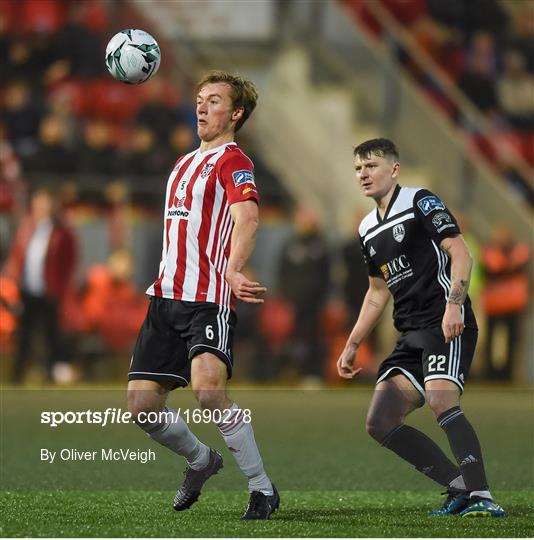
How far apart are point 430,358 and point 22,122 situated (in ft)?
33.1

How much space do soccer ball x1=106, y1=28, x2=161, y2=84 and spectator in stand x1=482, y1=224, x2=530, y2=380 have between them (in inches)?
365

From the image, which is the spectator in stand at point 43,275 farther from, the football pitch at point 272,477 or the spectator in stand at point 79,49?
the spectator in stand at point 79,49

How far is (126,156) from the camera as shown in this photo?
15.5 meters

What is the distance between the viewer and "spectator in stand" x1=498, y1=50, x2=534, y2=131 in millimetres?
18969

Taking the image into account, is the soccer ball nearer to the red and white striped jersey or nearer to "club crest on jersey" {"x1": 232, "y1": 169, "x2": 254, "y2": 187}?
the red and white striped jersey

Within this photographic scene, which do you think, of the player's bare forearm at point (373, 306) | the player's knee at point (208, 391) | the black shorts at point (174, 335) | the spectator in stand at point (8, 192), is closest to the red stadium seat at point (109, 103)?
the spectator in stand at point (8, 192)

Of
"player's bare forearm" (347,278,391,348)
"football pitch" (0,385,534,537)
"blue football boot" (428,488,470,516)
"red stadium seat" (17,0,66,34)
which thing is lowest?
"football pitch" (0,385,534,537)

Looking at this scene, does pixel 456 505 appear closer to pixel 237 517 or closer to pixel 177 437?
pixel 237 517

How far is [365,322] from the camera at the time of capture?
6387mm

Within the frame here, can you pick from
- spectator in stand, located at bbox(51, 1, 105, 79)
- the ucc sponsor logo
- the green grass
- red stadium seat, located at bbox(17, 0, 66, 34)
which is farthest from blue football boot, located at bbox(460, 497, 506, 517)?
red stadium seat, located at bbox(17, 0, 66, 34)

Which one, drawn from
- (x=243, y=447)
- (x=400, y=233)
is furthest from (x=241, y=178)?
(x=243, y=447)

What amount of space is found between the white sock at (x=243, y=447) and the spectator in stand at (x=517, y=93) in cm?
1384

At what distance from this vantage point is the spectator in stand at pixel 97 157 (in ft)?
50.4

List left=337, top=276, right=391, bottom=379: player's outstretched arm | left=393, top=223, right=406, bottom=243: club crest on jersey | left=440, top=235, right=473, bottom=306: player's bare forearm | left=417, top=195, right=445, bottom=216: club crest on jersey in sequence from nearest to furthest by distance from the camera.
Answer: left=440, top=235, right=473, bottom=306: player's bare forearm → left=417, top=195, right=445, bottom=216: club crest on jersey → left=393, top=223, right=406, bottom=243: club crest on jersey → left=337, top=276, right=391, bottom=379: player's outstretched arm
